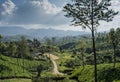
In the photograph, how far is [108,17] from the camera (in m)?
33.7

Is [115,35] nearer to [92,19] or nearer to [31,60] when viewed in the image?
[92,19]

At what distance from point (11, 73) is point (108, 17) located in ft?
370

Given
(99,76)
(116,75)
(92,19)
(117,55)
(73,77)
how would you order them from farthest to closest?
1. (117,55)
2. (73,77)
3. (99,76)
4. (116,75)
5. (92,19)

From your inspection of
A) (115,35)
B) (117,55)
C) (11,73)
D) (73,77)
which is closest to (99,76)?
(115,35)

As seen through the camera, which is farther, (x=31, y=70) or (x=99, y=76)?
(x=31, y=70)

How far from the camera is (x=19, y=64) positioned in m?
163

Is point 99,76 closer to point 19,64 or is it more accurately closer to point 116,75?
point 116,75

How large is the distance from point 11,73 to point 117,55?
79.5 metres

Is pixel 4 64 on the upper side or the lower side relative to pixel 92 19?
lower

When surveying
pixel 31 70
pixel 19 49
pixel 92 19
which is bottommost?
pixel 31 70

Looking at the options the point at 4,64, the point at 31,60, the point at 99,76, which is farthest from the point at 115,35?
the point at 31,60

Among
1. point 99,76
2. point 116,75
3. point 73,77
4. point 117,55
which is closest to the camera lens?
point 116,75

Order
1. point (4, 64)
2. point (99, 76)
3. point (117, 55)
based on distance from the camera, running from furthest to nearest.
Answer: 1. point (117, 55)
2. point (4, 64)
3. point (99, 76)

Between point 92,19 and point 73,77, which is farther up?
point 92,19
